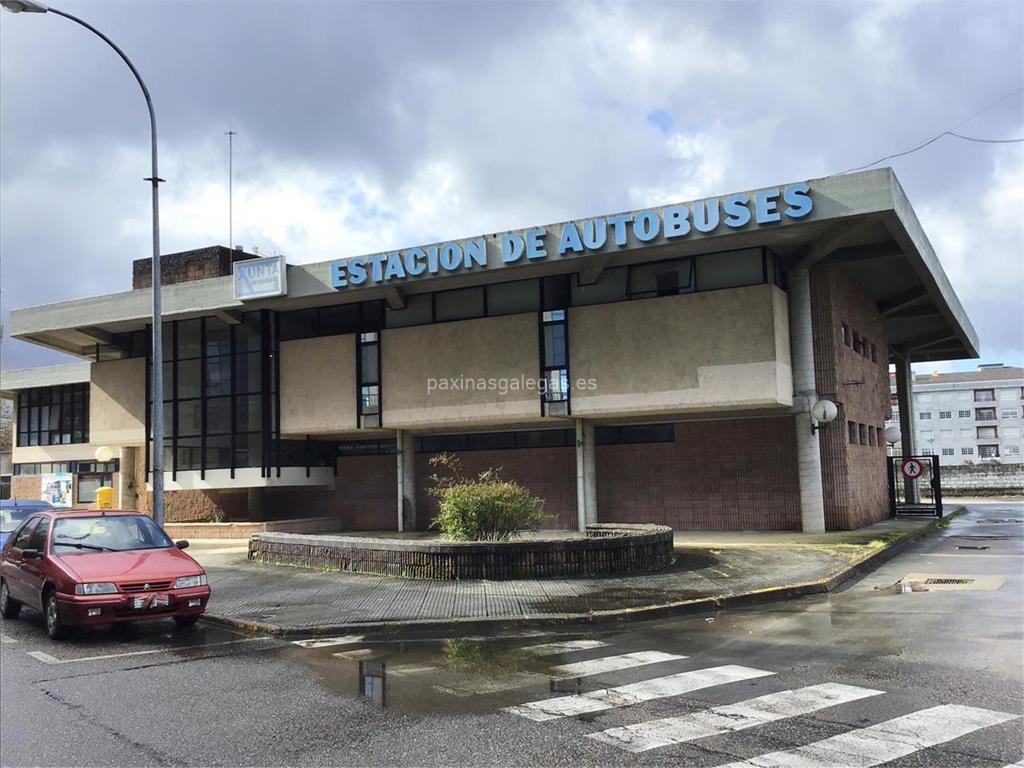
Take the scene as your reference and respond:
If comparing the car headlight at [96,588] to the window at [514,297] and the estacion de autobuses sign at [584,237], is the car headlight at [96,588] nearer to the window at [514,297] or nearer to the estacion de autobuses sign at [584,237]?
the estacion de autobuses sign at [584,237]

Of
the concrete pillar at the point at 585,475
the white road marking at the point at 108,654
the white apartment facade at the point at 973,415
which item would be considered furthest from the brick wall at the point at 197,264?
the white apartment facade at the point at 973,415

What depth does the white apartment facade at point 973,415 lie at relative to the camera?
96062 millimetres

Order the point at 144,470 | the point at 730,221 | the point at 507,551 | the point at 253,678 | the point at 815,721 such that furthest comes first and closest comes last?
the point at 144,470
the point at 730,221
the point at 507,551
the point at 253,678
the point at 815,721

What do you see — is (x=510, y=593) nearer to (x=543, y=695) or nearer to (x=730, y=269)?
(x=543, y=695)

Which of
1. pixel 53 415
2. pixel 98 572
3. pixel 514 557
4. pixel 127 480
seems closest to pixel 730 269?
pixel 514 557

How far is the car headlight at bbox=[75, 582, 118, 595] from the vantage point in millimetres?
9086

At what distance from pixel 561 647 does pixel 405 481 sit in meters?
18.0

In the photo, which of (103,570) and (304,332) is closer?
(103,570)

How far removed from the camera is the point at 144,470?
103ft

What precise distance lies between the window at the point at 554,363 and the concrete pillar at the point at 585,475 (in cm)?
98

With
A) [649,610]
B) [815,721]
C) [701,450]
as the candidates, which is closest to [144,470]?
[701,450]

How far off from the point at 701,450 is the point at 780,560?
26.2 ft

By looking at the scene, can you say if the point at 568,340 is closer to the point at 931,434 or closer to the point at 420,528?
the point at 420,528

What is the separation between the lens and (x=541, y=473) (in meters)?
25.2
